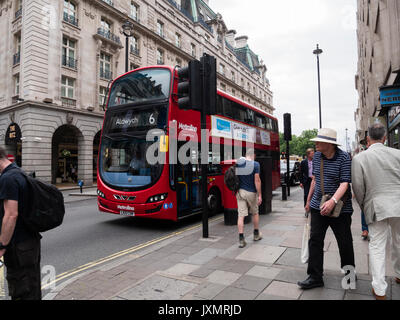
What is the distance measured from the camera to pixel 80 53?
2228 centimetres

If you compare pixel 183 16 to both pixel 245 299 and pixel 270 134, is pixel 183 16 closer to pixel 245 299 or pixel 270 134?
pixel 270 134

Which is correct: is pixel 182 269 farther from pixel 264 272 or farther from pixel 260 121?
pixel 260 121

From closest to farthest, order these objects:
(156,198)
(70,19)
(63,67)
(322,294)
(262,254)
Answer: (322,294)
(262,254)
(156,198)
(63,67)
(70,19)

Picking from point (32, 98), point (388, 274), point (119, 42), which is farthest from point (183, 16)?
point (388, 274)

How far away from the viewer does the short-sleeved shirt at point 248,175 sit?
5.38 metres

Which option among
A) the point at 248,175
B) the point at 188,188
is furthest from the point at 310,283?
the point at 188,188

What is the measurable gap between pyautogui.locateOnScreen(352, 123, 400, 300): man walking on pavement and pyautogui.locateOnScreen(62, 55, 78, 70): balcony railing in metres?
23.1

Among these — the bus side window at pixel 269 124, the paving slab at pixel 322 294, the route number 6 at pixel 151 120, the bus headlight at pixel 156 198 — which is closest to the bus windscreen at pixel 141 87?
the route number 6 at pixel 151 120

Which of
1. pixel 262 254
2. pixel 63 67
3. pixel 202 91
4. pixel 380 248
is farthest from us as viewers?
pixel 63 67

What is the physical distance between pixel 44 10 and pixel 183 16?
18.5 metres

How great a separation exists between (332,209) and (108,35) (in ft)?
86.3

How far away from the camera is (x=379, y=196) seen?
3010 mm

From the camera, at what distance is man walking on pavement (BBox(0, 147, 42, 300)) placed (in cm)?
240

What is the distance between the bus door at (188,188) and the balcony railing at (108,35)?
20908 mm
